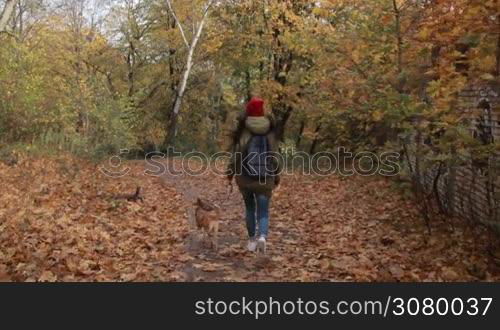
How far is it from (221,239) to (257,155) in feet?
6.53

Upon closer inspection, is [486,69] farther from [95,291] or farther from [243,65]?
[243,65]

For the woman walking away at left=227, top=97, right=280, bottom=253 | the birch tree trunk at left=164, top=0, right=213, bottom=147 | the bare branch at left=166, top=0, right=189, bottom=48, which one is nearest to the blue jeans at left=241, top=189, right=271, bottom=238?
the woman walking away at left=227, top=97, right=280, bottom=253

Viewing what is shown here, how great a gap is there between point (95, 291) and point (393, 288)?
2.88 meters

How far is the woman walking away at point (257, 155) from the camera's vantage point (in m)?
6.34

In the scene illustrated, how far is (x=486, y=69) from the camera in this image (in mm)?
5906

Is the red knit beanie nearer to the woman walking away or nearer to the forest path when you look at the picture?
the woman walking away

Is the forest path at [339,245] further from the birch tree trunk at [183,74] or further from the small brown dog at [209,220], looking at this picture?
the birch tree trunk at [183,74]

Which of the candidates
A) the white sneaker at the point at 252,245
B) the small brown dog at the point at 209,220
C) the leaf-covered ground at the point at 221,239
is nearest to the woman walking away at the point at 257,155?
the white sneaker at the point at 252,245

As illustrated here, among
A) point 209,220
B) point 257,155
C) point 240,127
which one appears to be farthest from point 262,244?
point 240,127

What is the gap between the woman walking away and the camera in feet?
20.8

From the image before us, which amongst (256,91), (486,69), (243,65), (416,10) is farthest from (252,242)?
(243,65)

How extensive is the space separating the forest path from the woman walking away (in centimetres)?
76

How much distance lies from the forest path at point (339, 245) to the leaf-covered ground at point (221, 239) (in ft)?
0.05

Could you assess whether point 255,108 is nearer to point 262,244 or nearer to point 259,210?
point 259,210
